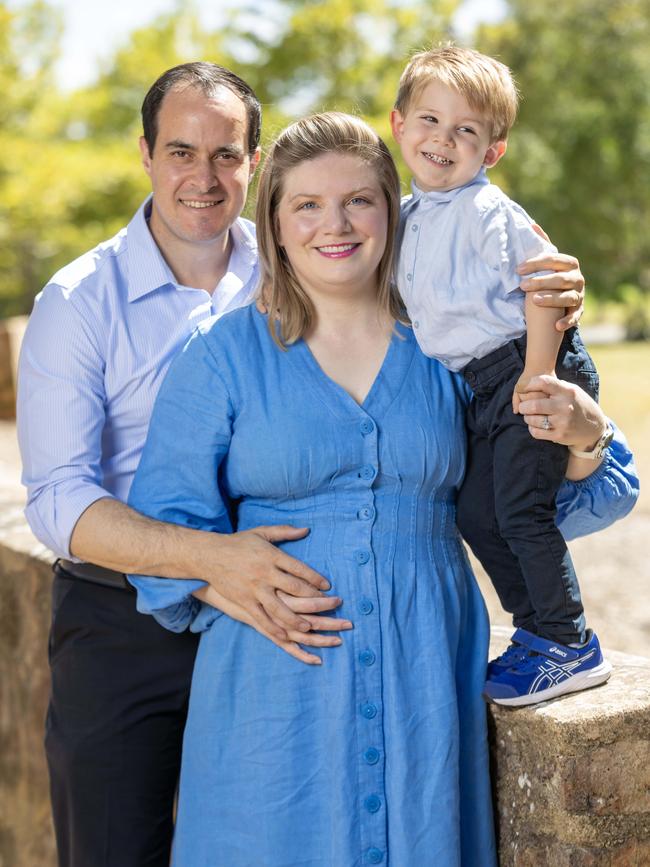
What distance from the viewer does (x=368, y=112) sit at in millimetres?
19984

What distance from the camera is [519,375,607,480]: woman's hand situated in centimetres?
231

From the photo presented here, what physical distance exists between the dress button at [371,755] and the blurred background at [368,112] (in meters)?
7.31

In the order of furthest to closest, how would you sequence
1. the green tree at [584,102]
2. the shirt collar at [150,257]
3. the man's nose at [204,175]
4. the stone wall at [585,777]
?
the green tree at [584,102], the man's nose at [204,175], the shirt collar at [150,257], the stone wall at [585,777]

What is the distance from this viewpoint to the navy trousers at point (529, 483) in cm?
238

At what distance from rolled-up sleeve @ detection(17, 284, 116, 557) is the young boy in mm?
808

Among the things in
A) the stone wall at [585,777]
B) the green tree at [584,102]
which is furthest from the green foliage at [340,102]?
the stone wall at [585,777]

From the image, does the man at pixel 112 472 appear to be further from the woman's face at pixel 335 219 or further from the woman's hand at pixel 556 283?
the woman's hand at pixel 556 283

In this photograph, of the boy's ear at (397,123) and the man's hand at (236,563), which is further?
the boy's ear at (397,123)

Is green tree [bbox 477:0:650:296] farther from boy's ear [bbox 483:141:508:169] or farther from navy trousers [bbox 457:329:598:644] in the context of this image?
navy trousers [bbox 457:329:598:644]

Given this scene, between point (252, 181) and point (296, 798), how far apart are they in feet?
5.55

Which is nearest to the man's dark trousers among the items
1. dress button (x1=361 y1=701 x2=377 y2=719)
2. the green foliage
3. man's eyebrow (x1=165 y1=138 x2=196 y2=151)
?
dress button (x1=361 y1=701 x2=377 y2=719)

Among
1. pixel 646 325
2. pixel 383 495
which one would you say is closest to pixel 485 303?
pixel 383 495

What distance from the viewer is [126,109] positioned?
2538cm

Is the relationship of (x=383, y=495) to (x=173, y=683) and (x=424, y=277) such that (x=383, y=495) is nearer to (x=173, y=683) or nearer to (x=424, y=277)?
(x=424, y=277)
